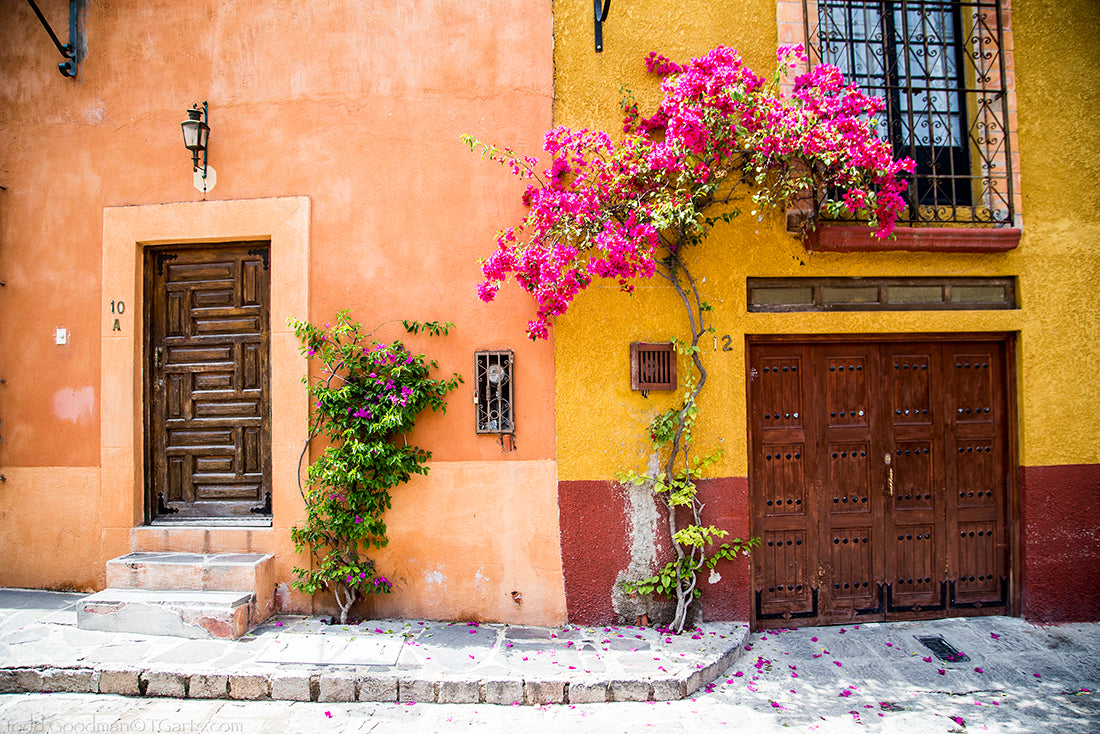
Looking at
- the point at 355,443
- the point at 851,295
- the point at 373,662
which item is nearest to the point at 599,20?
the point at 851,295

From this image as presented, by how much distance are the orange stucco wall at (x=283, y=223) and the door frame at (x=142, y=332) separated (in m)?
0.02

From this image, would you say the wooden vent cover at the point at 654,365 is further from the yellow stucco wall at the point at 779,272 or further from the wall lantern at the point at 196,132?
the wall lantern at the point at 196,132

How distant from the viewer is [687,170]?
4.39 m

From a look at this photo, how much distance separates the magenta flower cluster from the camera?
4234mm

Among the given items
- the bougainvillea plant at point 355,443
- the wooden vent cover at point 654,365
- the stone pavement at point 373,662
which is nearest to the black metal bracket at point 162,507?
the stone pavement at point 373,662

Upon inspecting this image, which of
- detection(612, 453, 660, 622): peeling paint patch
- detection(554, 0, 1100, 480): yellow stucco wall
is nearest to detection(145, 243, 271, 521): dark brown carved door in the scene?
detection(554, 0, 1100, 480): yellow stucco wall

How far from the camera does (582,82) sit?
15.8 ft

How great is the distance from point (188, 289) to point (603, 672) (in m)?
4.54

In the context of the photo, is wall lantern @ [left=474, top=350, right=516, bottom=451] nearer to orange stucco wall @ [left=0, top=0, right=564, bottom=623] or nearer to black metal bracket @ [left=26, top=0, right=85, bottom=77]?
orange stucco wall @ [left=0, top=0, right=564, bottom=623]

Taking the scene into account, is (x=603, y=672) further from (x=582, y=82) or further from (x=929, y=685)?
(x=582, y=82)

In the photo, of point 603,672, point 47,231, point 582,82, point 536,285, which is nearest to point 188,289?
point 47,231

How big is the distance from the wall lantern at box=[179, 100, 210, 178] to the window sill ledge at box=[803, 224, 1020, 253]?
16.4 feet

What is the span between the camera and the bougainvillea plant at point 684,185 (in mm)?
4250

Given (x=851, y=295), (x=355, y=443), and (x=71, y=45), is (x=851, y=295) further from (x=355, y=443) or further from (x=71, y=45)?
(x=71, y=45)
